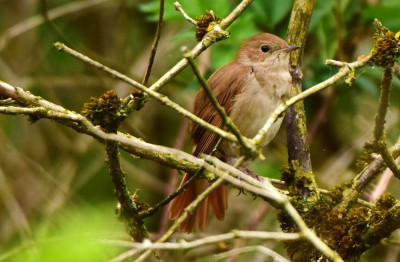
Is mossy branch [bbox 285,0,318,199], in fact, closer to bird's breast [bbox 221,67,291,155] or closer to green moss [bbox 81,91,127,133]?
bird's breast [bbox 221,67,291,155]

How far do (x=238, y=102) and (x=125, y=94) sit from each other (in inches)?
66.7

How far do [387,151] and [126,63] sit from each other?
3436 mm

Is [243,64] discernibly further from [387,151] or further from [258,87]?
[387,151]

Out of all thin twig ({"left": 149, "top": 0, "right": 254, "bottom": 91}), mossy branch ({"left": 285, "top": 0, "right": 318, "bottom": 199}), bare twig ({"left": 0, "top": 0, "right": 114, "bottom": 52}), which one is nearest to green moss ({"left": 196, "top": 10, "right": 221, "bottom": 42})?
thin twig ({"left": 149, "top": 0, "right": 254, "bottom": 91})

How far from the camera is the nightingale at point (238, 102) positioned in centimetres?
387

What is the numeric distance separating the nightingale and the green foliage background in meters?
0.15

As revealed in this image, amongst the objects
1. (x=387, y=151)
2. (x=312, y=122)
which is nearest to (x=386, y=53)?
(x=387, y=151)

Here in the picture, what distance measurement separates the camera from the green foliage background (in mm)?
4637

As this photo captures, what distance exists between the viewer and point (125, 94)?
5.53 meters

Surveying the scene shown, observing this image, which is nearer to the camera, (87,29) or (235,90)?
(235,90)

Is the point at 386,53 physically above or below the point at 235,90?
below

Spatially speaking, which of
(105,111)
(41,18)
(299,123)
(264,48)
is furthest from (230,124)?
(41,18)

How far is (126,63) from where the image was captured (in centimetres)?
583

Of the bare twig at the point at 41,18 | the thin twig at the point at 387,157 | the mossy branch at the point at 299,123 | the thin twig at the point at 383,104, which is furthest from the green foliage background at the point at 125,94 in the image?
the thin twig at the point at 383,104
